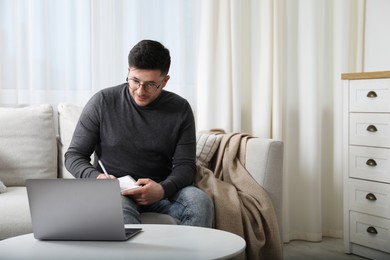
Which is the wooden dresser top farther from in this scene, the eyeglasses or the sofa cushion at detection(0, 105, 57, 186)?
the sofa cushion at detection(0, 105, 57, 186)

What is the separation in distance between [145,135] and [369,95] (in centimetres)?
113

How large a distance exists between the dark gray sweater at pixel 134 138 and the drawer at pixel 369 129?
935 millimetres

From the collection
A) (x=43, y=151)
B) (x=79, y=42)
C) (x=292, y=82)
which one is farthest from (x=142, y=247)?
(x=292, y=82)

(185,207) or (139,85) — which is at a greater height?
(139,85)

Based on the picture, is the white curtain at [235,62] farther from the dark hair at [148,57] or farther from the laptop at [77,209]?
the laptop at [77,209]

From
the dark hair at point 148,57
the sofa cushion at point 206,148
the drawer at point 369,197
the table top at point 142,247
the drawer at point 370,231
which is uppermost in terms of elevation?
the dark hair at point 148,57

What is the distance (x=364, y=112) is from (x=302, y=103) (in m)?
0.55

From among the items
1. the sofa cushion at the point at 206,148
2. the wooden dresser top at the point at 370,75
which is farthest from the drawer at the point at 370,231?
the sofa cushion at the point at 206,148

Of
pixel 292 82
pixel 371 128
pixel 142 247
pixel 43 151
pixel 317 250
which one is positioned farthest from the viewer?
pixel 292 82

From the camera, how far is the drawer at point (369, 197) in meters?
2.89

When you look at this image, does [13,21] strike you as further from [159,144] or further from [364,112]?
[364,112]

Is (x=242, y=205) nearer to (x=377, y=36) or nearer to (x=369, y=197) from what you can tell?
(x=369, y=197)

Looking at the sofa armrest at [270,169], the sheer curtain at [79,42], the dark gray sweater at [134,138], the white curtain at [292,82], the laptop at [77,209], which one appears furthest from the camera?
the white curtain at [292,82]

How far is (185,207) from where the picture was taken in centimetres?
230
